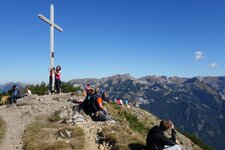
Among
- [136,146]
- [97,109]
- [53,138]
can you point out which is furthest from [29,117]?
[136,146]

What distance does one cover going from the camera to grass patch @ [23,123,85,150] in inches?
597

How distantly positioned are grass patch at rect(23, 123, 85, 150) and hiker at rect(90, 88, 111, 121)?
2663mm

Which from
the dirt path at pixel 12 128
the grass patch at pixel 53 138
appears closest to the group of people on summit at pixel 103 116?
the grass patch at pixel 53 138

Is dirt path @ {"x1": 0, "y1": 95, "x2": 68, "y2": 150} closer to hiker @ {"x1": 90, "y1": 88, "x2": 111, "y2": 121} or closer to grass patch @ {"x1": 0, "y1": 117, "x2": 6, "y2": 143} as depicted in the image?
grass patch @ {"x1": 0, "y1": 117, "x2": 6, "y2": 143}

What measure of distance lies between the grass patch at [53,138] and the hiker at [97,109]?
8.74ft

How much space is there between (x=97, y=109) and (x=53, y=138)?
471cm

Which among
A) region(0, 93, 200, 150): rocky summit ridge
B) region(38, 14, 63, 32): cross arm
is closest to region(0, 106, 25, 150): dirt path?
region(0, 93, 200, 150): rocky summit ridge

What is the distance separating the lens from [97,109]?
20.9 metres

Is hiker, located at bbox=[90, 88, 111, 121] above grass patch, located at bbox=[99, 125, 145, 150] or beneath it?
above

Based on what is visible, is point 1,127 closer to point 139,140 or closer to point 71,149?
point 71,149

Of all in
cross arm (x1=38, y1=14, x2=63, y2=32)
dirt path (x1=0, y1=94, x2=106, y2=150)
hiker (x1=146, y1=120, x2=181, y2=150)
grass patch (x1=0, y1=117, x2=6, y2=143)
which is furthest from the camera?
cross arm (x1=38, y1=14, x2=63, y2=32)

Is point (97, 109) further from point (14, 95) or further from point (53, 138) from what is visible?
point (14, 95)

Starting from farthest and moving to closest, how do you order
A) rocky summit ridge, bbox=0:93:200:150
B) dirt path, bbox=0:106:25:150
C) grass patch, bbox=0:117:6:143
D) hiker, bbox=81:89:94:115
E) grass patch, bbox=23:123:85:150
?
hiker, bbox=81:89:94:115 → grass patch, bbox=0:117:6:143 → dirt path, bbox=0:106:25:150 → rocky summit ridge, bbox=0:93:200:150 → grass patch, bbox=23:123:85:150

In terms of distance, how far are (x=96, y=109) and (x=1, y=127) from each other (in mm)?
6379
